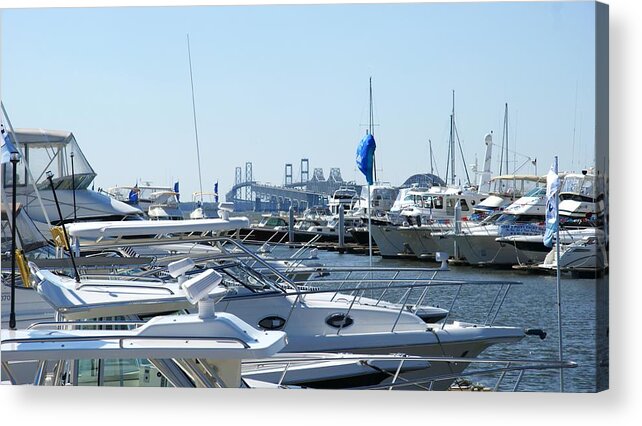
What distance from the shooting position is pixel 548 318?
1552 cm

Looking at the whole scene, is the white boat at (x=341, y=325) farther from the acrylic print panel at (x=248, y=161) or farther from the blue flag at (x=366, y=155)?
the blue flag at (x=366, y=155)

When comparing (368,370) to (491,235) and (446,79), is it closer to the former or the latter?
(446,79)

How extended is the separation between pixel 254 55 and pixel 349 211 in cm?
3045

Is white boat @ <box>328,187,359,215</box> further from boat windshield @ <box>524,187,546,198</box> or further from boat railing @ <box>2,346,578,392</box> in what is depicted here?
boat railing @ <box>2,346,578,392</box>

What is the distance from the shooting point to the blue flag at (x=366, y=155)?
1286cm

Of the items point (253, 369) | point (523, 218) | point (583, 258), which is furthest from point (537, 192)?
point (253, 369)

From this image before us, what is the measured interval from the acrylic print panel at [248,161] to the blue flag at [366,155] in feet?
0.12

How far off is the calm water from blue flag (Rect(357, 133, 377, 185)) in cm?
242

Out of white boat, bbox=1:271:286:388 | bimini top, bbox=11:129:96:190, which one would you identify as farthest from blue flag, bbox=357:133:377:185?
white boat, bbox=1:271:286:388

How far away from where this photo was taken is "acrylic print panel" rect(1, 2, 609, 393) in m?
6.72

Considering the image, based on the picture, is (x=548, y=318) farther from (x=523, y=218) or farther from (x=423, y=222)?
(x=423, y=222)

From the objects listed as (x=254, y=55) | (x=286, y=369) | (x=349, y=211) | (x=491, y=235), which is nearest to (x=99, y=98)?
(x=254, y=55)

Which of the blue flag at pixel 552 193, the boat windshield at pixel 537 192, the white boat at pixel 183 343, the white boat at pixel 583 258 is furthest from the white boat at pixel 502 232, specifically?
the white boat at pixel 183 343

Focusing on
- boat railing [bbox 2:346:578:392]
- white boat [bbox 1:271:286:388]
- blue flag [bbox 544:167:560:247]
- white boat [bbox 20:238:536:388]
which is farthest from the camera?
Result: white boat [bbox 20:238:536:388]
